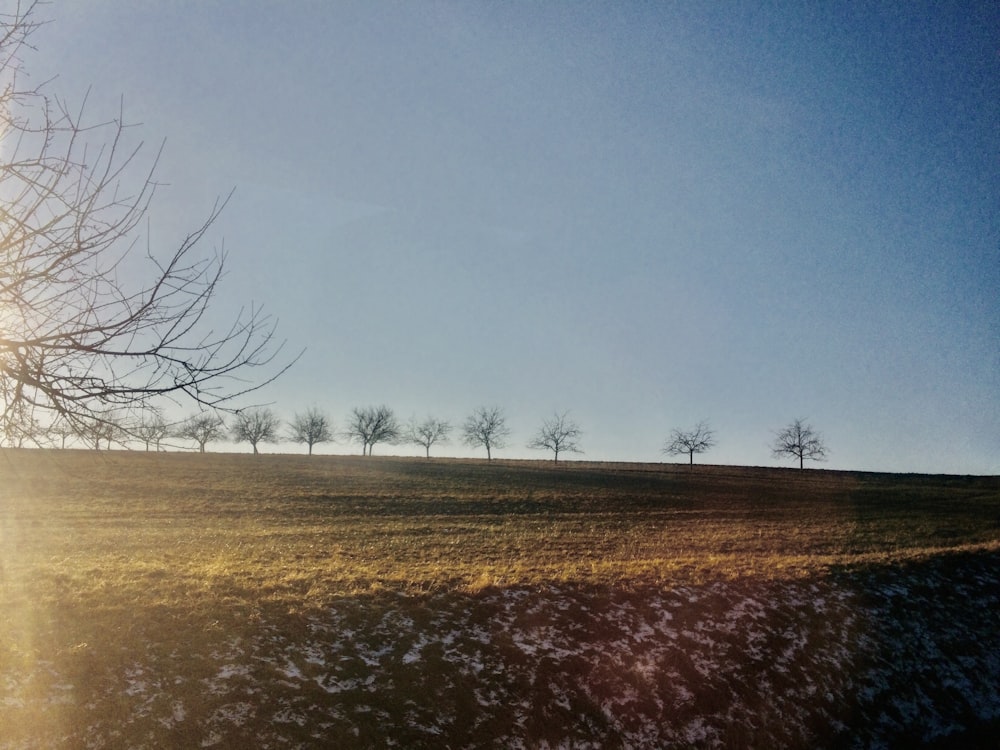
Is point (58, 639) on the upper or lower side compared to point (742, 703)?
upper

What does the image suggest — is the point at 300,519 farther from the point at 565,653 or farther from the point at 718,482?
the point at 718,482

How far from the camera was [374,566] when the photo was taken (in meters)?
15.6

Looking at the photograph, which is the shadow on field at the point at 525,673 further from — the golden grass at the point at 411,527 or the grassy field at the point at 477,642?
the golden grass at the point at 411,527

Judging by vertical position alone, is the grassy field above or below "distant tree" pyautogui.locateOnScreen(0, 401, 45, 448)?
below

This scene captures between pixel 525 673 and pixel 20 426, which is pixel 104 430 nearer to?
pixel 20 426

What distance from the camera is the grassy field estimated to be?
7.92m

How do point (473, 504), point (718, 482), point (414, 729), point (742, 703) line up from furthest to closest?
1. point (718, 482)
2. point (473, 504)
3. point (742, 703)
4. point (414, 729)

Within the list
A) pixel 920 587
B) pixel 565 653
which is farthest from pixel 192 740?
pixel 920 587

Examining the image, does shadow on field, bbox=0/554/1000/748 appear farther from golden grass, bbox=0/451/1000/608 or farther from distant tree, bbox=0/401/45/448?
distant tree, bbox=0/401/45/448

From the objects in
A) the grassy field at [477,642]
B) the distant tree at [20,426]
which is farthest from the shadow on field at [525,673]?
the distant tree at [20,426]

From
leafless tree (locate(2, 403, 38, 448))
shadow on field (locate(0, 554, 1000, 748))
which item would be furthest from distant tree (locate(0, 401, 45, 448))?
shadow on field (locate(0, 554, 1000, 748))

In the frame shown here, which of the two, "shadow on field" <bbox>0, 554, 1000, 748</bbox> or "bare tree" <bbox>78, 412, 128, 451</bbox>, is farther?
"shadow on field" <bbox>0, 554, 1000, 748</bbox>

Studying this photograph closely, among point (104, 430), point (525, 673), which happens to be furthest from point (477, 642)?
point (104, 430)

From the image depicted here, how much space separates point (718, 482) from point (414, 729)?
168 ft
